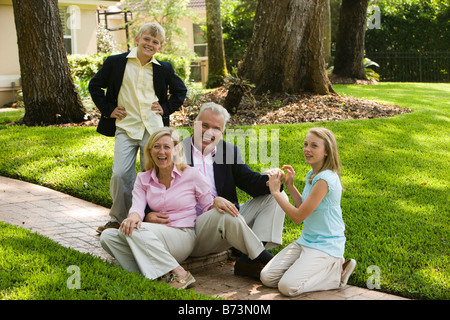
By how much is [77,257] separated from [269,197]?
5.24ft

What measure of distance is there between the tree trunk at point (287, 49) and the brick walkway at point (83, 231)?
5498 millimetres

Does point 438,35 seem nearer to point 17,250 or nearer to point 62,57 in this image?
point 62,57

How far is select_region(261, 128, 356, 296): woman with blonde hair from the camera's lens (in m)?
3.91

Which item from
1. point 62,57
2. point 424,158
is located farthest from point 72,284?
point 62,57

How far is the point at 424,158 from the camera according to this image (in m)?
7.68

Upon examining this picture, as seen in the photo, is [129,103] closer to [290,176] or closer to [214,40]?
[290,176]

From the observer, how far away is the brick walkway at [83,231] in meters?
3.94

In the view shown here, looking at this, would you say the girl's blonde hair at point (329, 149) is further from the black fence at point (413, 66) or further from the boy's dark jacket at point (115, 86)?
the black fence at point (413, 66)

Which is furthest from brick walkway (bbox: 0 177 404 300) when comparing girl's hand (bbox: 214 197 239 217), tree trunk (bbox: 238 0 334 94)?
tree trunk (bbox: 238 0 334 94)

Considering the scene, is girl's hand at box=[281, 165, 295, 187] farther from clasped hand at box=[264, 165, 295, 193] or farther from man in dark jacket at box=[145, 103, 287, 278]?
man in dark jacket at box=[145, 103, 287, 278]

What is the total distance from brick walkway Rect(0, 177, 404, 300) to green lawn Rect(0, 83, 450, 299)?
222mm

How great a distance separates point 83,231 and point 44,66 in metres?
5.42

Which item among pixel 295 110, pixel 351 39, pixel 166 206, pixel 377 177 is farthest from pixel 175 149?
pixel 351 39
